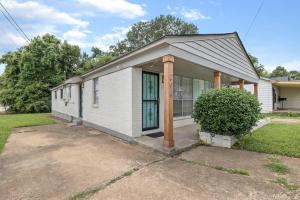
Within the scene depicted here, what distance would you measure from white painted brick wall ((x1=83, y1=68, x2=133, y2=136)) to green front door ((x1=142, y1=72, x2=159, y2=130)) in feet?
2.40

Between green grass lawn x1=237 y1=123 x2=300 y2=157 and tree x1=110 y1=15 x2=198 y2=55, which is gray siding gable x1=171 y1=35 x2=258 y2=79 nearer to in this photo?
green grass lawn x1=237 y1=123 x2=300 y2=157

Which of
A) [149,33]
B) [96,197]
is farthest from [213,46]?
[149,33]

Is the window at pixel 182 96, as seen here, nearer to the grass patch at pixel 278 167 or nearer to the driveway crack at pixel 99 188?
the grass patch at pixel 278 167

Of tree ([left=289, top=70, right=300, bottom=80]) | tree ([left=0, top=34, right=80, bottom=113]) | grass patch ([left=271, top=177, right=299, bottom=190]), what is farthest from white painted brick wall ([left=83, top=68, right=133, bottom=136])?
tree ([left=289, top=70, right=300, bottom=80])

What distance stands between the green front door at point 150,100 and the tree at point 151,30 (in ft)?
93.6

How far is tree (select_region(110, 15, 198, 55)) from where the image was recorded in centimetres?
3494

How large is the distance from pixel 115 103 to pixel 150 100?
1.28 m

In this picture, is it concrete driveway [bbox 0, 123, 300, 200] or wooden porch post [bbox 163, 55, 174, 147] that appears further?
wooden porch post [bbox 163, 55, 174, 147]

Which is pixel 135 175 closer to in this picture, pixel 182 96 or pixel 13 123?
pixel 182 96

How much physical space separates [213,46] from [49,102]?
20.1 metres

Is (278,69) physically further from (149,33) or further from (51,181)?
(51,181)

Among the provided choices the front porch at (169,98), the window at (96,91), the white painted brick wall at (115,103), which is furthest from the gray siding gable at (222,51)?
the window at (96,91)

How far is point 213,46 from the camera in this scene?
696cm

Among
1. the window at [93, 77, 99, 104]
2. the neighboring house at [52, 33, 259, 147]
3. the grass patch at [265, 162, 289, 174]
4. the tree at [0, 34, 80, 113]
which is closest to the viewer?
the grass patch at [265, 162, 289, 174]
